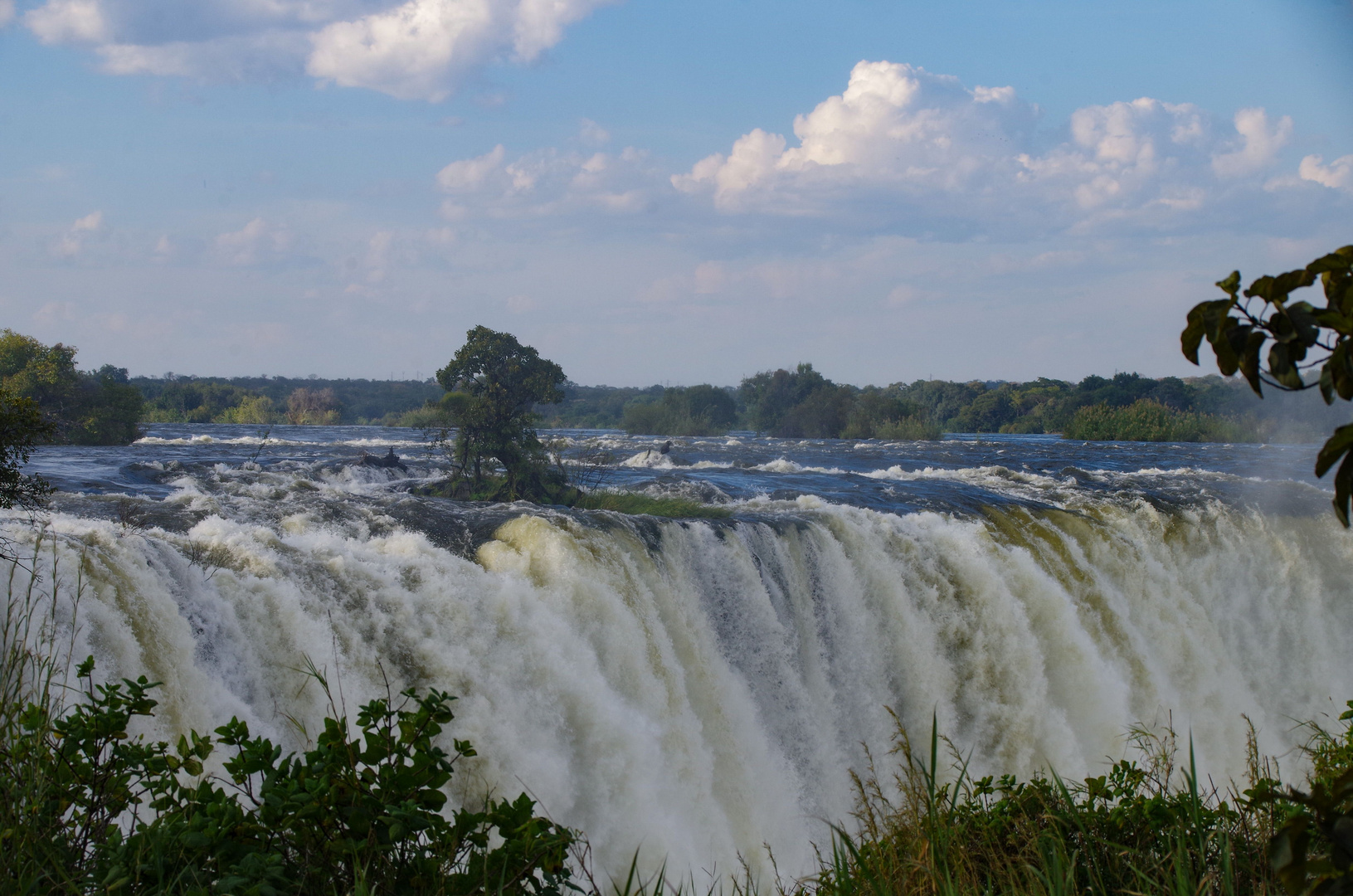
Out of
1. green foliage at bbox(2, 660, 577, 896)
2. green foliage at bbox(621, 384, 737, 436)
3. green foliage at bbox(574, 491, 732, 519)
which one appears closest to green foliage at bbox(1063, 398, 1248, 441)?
green foliage at bbox(621, 384, 737, 436)

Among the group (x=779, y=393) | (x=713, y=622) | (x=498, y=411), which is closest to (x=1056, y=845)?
(x=713, y=622)

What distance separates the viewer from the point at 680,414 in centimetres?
4431

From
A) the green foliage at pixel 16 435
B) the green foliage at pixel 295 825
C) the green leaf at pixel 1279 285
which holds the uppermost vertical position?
the green leaf at pixel 1279 285

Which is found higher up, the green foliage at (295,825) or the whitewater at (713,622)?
the green foliage at (295,825)

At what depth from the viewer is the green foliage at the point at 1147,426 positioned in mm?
39406

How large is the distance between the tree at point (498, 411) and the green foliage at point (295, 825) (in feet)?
47.2

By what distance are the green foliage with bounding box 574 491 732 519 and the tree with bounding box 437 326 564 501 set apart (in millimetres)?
958

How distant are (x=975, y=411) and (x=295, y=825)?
57223mm

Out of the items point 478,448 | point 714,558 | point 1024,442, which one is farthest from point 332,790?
point 1024,442

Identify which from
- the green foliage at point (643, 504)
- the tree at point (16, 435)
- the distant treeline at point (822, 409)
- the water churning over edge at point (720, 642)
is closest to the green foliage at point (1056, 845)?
the water churning over edge at point (720, 642)

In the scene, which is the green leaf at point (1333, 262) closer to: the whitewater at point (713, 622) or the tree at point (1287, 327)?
the tree at point (1287, 327)

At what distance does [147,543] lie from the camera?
736 cm

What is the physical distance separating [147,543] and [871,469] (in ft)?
65.0

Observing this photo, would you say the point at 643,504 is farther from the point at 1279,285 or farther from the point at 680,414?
the point at 680,414
